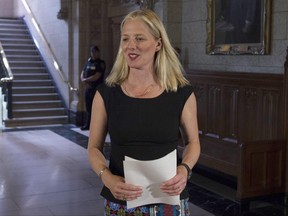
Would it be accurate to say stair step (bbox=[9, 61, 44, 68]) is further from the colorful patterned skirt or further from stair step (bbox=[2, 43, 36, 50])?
the colorful patterned skirt

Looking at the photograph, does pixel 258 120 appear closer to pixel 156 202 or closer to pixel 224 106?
pixel 224 106

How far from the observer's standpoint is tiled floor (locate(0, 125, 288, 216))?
4.59 metres

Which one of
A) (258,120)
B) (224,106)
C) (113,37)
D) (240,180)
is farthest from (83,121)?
(240,180)

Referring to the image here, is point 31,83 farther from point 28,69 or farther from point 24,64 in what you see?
point 24,64

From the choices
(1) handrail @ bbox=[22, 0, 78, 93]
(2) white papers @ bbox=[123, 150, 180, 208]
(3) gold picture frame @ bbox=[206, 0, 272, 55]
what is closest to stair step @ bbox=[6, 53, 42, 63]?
(1) handrail @ bbox=[22, 0, 78, 93]

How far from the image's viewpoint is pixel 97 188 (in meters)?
5.39

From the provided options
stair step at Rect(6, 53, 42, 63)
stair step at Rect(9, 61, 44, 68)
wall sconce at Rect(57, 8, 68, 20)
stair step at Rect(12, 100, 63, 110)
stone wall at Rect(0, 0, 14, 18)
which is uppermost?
stone wall at Rect(0, 0, 14, 18)

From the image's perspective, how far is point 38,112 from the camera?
10.8 meters

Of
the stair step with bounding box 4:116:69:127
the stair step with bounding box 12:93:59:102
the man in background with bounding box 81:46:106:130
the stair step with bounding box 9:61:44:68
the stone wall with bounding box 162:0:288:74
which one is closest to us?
the stone wall with bounding box 162:0:288:74

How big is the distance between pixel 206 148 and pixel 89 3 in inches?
215

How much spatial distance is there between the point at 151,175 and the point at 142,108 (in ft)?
0.87

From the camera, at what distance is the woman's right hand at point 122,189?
1599 mm

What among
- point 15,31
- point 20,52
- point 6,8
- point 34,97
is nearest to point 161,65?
point 34,97

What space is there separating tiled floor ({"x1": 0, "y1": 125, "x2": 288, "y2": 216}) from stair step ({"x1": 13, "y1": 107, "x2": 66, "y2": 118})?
7.47 ft
